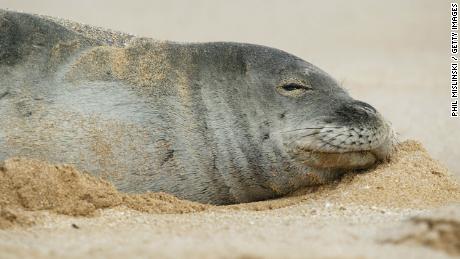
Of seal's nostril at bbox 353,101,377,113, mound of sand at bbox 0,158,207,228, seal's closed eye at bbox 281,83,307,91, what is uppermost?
seal's closed eye at bbox 281,83,307,91

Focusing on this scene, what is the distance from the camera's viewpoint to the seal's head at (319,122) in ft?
17.6

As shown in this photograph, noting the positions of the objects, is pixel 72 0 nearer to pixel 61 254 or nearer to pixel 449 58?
pixel 449 58

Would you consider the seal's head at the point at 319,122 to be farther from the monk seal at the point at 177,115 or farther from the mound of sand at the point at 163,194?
the mound of sand at the point at 163,194

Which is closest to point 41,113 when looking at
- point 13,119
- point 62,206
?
point 13,119

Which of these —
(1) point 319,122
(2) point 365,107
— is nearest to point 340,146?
(1) point 319,122

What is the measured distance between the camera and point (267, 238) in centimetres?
382

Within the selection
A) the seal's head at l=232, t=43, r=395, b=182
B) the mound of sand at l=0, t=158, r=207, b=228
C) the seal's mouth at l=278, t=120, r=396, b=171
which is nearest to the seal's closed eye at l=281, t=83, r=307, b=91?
the seal's head at l=232, t=43, r=395, b=182

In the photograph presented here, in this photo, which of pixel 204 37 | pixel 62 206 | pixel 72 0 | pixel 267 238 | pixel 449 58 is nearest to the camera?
pixel 267 238

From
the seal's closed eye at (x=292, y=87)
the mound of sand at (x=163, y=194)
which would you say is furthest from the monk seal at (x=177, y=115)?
the mound of sand at (x=163, y=194)

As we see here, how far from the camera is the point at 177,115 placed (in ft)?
18.0

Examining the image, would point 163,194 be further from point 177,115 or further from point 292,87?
point 292,87

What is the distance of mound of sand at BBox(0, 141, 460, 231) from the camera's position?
4707 mm

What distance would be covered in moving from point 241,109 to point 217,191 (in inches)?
24.9

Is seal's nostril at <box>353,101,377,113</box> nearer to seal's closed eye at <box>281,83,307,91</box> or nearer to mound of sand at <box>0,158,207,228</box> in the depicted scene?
seal's closed eye at <box>281,83,307,91</box>
